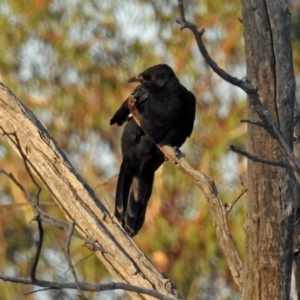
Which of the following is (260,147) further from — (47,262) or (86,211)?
(47,262)

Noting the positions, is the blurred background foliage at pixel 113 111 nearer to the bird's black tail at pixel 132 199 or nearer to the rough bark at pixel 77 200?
the bird's black tail at pixel 132 199

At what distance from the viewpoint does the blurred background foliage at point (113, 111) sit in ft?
30.2

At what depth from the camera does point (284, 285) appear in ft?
10.6

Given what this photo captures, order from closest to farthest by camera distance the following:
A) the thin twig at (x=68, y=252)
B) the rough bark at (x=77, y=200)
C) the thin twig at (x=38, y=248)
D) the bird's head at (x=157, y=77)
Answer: the thin twig at (x=38, y=248), the thin twig at (x=68, y=252), the rough bark at (x=77, y=200), the bird's head at (x=157, y=77)

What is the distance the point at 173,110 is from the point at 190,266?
3.93 m

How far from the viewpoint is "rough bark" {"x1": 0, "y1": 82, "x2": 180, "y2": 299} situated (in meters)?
3.95

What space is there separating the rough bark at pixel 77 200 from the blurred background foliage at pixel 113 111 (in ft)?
15.1

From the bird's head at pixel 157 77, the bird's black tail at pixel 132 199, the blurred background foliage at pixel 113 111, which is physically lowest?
the bird's black tail at pixel 132 199

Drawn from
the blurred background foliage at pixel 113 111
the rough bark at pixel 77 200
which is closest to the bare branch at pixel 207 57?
the rough bark at pixel 77 200

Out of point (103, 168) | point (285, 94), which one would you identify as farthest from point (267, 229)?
point (103, 168)

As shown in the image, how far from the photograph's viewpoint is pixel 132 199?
19.2ft

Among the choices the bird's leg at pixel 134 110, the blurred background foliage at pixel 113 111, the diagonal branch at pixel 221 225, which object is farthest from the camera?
the blurred background foliage at pixel 113 111

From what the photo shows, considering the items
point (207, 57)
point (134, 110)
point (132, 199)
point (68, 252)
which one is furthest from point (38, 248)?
point (132, 199)

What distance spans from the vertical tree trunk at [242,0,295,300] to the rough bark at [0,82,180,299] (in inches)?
32.5
